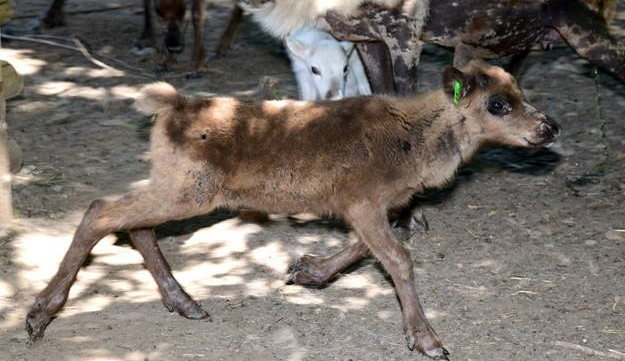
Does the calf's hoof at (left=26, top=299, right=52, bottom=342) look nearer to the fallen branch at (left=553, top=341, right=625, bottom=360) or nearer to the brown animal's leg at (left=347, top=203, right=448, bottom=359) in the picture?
the brown animal's leg at (left=347, top=203, right=448, bottom=359)

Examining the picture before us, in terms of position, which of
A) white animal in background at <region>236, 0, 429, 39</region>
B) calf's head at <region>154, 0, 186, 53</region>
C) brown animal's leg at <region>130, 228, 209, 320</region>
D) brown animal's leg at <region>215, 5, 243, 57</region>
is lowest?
brown animal's leg at <region>215, 5, 243, 57</region>

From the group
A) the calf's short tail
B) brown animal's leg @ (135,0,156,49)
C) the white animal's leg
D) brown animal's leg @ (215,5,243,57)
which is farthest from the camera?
brown animal's leg @ (135,0,156,49)

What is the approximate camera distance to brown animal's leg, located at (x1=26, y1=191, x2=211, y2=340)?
5.18m

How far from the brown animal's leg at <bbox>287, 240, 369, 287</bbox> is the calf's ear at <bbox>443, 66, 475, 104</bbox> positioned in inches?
40.6

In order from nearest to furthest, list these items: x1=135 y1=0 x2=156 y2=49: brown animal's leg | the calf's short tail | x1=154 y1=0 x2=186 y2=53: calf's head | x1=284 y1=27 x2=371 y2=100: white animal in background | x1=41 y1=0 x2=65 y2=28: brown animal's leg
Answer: the calf's short tail → x1=284 y1=27 x2=371 y2=100: white animal in background → x1=154 y1=0 x2=186 y2=53: calf's head → x1=135 y1=0 x2=156 y2=49: brown animal's leg → x1=41 y1=0 x2=65 y2=28: brown animal's leg

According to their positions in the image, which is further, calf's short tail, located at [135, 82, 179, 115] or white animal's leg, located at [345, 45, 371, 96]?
white animal's leg, located at [345, 45, 371, 96]

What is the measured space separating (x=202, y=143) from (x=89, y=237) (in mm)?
746

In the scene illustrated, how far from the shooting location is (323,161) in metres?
5.36

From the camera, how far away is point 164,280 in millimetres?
5527

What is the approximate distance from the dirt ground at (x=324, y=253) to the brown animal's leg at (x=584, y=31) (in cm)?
98

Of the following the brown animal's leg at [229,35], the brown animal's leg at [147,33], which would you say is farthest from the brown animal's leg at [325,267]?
the brown animal's leg at [147,33]

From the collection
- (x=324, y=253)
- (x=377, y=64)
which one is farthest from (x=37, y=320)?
(x=377, y=64)

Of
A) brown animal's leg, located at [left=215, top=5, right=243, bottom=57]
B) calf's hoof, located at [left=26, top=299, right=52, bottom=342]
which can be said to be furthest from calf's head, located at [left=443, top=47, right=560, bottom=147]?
brown animal's leg, located at [left=215, top=5, right=243, bottom=57]

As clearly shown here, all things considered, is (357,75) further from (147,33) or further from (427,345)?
(147,33)
